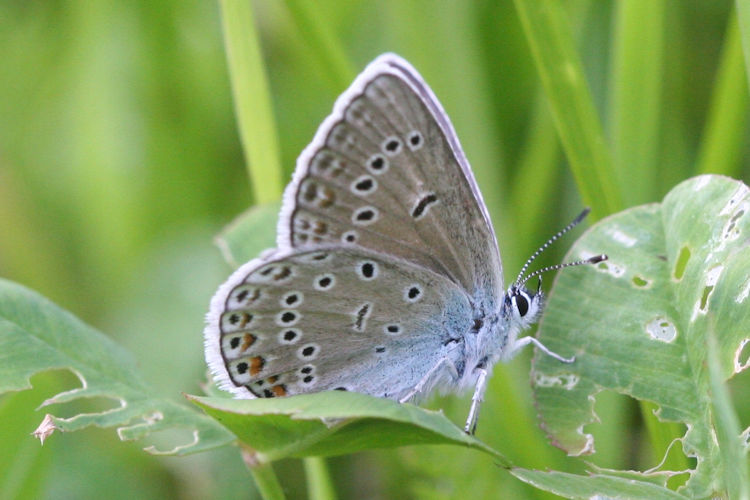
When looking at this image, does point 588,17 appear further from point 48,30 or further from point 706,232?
point 48,30

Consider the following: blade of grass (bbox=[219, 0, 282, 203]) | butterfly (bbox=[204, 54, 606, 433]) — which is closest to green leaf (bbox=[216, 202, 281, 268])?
blade of grass (bbox=[219, 0, 282, 203])

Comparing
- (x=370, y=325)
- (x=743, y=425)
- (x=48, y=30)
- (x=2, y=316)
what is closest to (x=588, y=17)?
(x=743, y=425)

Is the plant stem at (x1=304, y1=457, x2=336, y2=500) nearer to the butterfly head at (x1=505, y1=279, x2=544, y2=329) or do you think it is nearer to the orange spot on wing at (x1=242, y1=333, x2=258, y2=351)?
the orange spot on wing at (x1=242, y1=333, x2=258, y2=351)

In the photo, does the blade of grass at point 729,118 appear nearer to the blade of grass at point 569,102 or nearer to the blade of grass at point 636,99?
the blade of grass at point 636,99

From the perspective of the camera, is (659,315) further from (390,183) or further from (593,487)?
(390,183)

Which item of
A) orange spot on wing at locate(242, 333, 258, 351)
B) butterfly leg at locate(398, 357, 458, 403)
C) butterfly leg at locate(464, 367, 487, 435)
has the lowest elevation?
butterfly leg at locate(464, 367, 487, 435)

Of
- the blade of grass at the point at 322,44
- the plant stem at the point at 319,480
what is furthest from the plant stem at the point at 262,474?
the blade of grass at the point at 322,44
